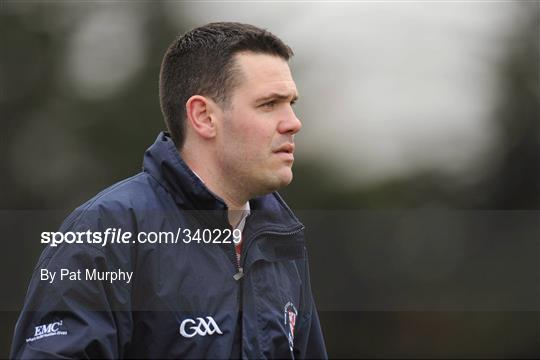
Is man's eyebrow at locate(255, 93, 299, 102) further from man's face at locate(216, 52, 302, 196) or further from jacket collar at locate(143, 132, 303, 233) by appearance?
jacket collar at locate(143, 132, 303, 233)

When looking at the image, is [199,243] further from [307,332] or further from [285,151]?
[307,332]

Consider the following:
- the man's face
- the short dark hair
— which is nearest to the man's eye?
the man's face

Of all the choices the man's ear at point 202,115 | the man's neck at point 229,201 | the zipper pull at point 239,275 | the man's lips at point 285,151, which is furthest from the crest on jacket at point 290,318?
the man's ear at point 202,115

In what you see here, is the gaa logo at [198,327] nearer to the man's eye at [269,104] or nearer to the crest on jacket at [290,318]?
the crest on jacket at [290,318]

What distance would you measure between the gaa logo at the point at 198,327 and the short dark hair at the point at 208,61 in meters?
0.75

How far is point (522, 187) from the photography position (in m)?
9.24

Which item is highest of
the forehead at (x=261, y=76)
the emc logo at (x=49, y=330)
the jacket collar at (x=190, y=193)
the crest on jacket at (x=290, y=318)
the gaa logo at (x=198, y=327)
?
the forehead at (x=261, y=76)

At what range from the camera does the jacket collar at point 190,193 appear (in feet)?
10.3

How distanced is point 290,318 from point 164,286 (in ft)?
1.89

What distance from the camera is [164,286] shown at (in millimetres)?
2965

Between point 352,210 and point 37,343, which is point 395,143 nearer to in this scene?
point 352,210

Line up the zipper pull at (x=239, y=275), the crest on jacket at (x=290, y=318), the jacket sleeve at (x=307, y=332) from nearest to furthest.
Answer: the zipper pull at (x=239, y=275)
the crest on jacket at (x=290, y=318)
the jacket sleeve at (x=307, y=332)

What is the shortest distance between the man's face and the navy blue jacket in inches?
5.9

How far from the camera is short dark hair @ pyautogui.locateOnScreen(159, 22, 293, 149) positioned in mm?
3357
